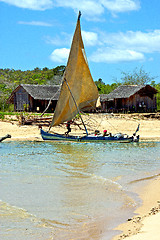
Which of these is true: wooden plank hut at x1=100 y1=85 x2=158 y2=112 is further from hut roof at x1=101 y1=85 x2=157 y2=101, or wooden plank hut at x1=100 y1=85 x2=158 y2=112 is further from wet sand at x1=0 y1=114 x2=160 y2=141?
wet sand at x1=0 y1=114 x2=160 y2=141

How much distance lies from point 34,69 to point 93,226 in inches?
3555

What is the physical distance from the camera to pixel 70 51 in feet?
70.3

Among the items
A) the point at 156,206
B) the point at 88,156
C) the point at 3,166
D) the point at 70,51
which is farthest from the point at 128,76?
the point at 156,206

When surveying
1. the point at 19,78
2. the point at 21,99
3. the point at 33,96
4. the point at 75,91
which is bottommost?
the point at 75,91

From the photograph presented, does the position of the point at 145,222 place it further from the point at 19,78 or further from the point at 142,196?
the point at 19,78

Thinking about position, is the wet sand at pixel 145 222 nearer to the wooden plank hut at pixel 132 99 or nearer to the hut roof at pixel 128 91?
the wooden plank hut at pixel 132 99

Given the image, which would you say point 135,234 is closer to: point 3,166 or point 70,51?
point 3,166

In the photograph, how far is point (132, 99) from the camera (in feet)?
132

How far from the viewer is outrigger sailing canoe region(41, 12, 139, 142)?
21.0m

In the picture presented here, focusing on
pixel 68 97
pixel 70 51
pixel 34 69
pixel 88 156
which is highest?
pixel 34 69

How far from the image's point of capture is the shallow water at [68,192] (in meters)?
5.99

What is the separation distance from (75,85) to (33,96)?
1786 centimetres

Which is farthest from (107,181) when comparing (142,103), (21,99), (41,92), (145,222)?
(21,99)

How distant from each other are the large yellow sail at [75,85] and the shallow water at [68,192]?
4.93m
